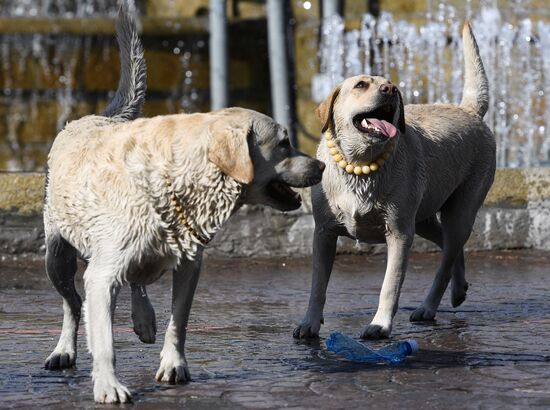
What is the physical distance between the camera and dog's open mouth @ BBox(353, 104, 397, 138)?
21.3ft

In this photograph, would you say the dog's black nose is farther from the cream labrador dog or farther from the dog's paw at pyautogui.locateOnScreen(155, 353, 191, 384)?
the dog's paw at pyautogui.locateOnScreen(155, 353, 191, 384)

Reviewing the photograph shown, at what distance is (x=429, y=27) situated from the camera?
14219mm

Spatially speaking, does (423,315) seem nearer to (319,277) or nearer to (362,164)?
(319,277)

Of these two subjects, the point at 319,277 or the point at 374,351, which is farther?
the point at 319,277

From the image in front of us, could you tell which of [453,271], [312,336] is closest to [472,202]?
[453,271]

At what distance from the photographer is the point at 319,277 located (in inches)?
264

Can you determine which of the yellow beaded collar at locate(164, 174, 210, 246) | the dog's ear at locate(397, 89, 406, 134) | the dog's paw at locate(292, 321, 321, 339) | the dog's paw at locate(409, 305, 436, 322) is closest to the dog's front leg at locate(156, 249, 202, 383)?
the yellow beaded collar at locate(164, 174, 210, 246)

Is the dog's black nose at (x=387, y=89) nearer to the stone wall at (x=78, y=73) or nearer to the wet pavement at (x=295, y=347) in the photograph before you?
the wet pavement at (x=295, y=347)

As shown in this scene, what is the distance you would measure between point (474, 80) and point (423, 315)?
1614 mm

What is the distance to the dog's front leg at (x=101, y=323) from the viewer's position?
5000 mm

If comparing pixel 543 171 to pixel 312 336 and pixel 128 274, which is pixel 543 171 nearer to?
pixel 312 336

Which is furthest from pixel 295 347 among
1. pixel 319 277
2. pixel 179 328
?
pixel 179 328

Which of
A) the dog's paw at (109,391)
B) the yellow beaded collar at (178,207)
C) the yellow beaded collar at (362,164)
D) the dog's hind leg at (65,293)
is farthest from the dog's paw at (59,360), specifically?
the yellow beaded collar at (362,164)

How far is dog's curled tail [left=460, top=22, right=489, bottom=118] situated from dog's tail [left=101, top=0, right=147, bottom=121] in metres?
2.19
